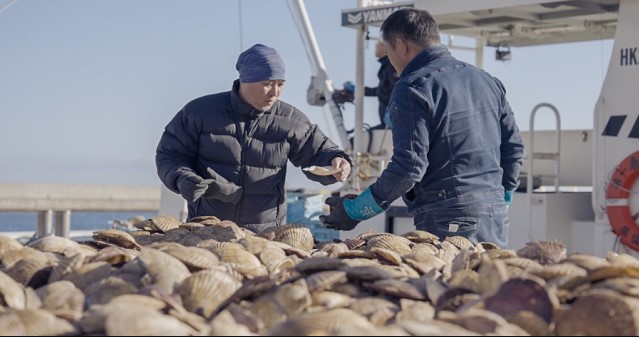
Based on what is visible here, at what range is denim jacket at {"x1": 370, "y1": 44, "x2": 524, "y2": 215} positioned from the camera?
13.8 ft

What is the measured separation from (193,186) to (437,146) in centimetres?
116

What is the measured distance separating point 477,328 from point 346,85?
8711mm

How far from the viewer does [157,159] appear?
5141 millimetres

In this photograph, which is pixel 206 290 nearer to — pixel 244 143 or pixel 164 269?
pixel 164 269

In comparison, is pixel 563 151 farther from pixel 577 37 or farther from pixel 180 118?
pixel 180 118

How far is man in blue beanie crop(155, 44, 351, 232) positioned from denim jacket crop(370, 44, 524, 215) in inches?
28.3

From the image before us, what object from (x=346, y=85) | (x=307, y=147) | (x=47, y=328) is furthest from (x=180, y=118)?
(x=346, y=85)

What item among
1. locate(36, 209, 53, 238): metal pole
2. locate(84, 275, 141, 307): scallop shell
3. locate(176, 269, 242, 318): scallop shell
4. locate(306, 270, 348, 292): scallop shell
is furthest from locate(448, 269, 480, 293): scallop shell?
locate(36, 209, 53, 238): metal pole

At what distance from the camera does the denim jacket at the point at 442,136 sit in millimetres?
4199

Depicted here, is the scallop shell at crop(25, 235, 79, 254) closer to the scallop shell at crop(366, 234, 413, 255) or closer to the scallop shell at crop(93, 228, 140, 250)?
the scallop shell at crop(93, 228, 140, 250)

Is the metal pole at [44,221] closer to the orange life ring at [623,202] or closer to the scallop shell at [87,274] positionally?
the orange life ring at [623,202]

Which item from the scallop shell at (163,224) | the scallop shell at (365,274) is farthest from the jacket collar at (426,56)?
the scallop shell at (365,274)

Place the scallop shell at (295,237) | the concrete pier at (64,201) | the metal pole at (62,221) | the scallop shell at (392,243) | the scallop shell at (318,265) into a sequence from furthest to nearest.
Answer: the concrete pier at (64,201), the metal pole at (62,221), the scallop shell at (295,237), the scallop shell at (392,243), the scallop shell at (318,265)

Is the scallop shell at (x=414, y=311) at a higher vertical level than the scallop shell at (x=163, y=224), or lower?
higher
